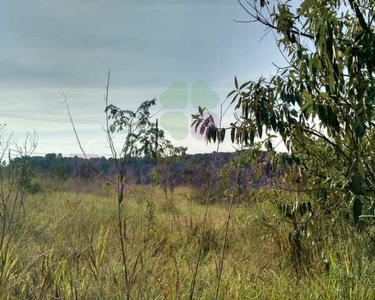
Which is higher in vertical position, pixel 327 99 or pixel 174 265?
pixel 327 99

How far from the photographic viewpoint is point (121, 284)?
2.24 meters

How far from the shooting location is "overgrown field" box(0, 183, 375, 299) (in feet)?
6.94

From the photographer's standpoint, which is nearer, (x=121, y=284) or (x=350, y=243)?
(x=121, y=284)

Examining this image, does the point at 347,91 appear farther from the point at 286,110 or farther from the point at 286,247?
the point at 286,247

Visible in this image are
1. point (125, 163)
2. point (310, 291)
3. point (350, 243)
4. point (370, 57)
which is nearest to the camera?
point (125, 163)

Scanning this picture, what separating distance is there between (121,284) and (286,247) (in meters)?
1.81

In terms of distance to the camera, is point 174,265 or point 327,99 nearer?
point 327,99

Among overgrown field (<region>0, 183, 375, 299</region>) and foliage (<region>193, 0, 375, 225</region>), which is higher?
foliage (<region>193, 0, 375, 225</region>)

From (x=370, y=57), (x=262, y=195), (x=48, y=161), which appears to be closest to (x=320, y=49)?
(x=370, y=57)

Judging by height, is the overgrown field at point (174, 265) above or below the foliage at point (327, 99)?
below

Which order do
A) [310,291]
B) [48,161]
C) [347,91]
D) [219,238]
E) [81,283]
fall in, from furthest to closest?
[48,161], [219,238], [310,291], [81,283], [347,91]

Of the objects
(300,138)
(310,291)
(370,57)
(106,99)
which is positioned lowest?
(310,291)

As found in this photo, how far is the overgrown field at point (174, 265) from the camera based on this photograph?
2115 mm

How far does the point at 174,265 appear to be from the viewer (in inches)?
107
